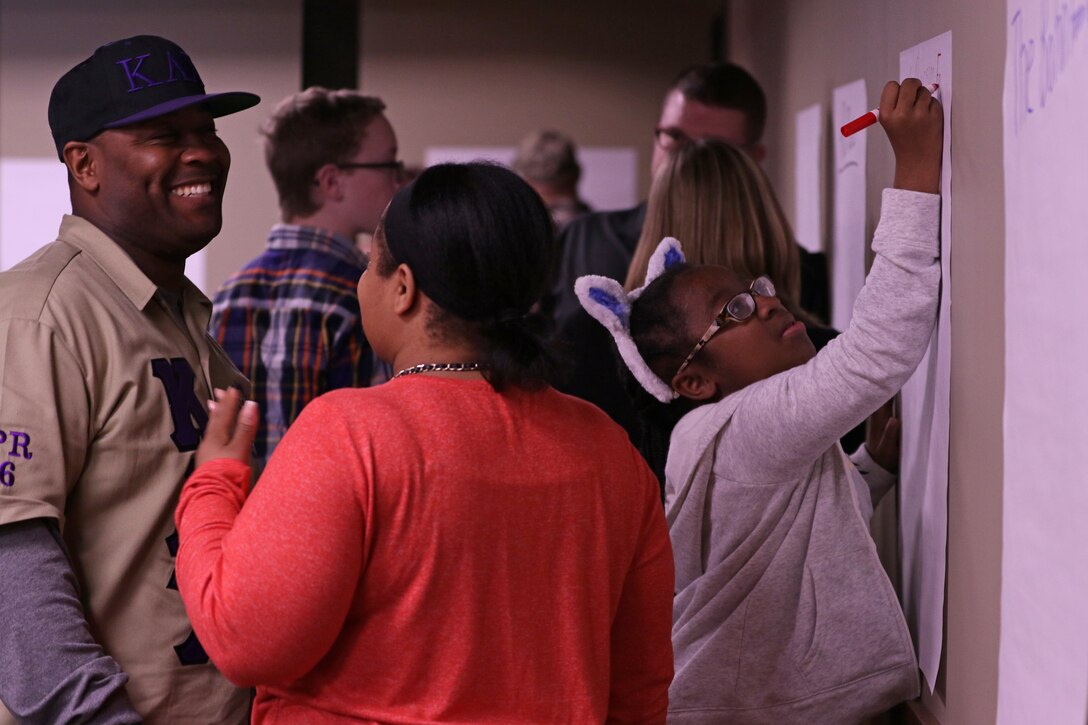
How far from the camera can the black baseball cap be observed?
1508 mm

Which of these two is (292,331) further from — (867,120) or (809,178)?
(867,120)

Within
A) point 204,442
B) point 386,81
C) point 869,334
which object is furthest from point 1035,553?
point 386,81

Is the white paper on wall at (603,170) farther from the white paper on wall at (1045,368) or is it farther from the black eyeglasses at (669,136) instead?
the white paper on wall at (1045,368)

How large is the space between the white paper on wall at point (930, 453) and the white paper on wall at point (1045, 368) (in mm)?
257

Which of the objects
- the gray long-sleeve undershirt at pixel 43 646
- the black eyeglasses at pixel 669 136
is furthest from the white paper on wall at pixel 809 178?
the gray long-sleeve undershirt at pixel 43 646

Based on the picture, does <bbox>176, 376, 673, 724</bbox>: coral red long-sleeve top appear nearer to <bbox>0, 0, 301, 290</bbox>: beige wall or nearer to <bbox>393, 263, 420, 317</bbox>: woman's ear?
<bbox>393, 263, 420, 317</bbox>: woman's ear

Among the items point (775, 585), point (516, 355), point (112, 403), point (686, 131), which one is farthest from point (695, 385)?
point (686, 131)

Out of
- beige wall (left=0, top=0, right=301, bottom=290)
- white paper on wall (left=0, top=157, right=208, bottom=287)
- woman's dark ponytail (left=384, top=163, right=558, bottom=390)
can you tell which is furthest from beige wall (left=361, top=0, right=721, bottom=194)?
woman's dark ponytail (left=384, top=163, right=558, bottom=390)

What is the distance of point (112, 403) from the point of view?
1.41 metres

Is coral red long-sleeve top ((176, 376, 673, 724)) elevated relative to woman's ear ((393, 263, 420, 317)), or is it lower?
lower

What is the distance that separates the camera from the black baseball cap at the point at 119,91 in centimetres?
151

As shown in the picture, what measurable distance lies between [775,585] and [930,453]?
29cm

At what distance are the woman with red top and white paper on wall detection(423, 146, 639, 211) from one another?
17.6 ft

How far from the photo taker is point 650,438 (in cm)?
207
